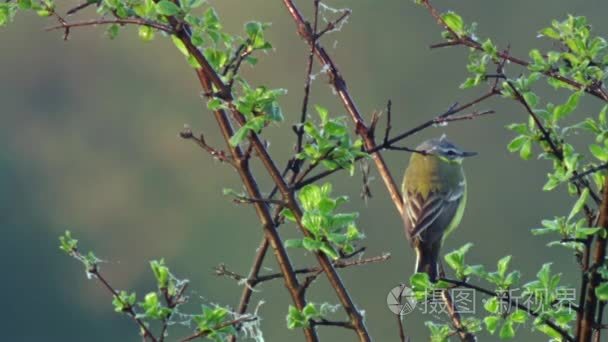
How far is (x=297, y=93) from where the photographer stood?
25891 millimetres

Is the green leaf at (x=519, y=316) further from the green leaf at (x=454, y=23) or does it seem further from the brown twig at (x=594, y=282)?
the green leaf at (x=454, y=23)

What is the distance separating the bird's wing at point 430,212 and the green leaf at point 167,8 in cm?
244

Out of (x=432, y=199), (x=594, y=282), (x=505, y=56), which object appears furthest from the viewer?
(x=432, y=199)

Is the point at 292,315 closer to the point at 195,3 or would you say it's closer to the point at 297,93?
the point at 195,3

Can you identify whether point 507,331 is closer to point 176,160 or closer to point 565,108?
point 565,108

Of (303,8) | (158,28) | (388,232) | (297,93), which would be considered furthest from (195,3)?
(297,93)

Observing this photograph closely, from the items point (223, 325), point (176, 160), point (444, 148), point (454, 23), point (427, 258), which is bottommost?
point (427, 258)

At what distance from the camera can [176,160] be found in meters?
28.2

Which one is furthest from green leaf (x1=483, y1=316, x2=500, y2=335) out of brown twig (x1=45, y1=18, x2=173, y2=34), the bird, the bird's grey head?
the bird's grey head

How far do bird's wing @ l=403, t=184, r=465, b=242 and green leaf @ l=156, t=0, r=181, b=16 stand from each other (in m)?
2.44

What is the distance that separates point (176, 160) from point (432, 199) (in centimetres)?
2319

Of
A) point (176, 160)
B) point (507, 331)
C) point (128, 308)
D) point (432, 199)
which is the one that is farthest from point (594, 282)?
point (176, 160)

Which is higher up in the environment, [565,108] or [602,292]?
[565,108]

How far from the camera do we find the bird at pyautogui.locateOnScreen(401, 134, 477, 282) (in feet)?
16.0
